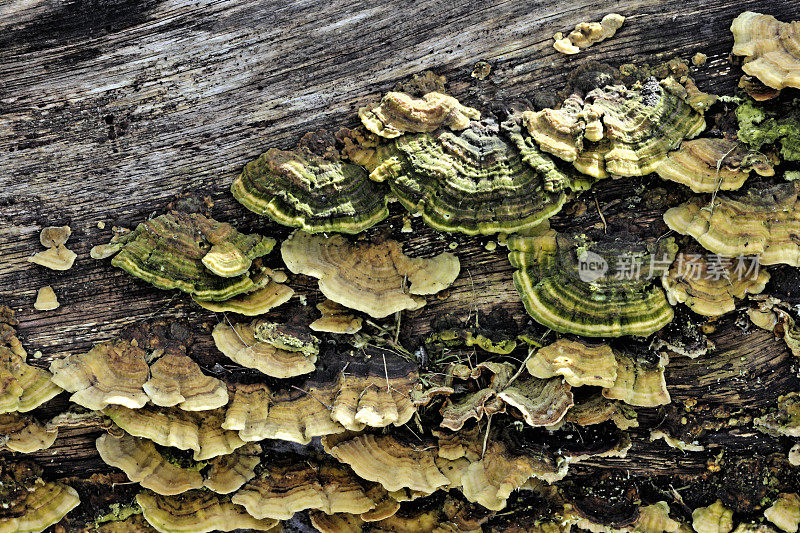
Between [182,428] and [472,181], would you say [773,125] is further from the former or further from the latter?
[182,428]

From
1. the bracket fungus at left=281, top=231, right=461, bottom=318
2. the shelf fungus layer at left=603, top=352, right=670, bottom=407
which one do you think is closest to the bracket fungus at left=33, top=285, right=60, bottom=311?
the bracket fungus at left=281, top=231, right=461, bottom=318

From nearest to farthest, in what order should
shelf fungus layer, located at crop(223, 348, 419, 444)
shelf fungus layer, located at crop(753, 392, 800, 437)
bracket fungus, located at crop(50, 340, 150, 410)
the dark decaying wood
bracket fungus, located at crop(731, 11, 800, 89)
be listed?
1. bracket fungus, located at crop(731, 11, 800, 89)
2. bracket fungus, located at crop(50, 340, 150, 410)
3. shelf fungus layer, located at crop(223, 348, 419, 444)
4. the dark decaying wood
5. shelf fungus layer, located at crop(753, 392, 800, 437)

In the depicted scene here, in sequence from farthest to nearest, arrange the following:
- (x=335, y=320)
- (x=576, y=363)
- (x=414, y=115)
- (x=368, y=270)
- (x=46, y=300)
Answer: (x=46, y=300) → (x=335, y=320) → (x=368, y=270) → (x=576, y=363) → (x=414, y=115)

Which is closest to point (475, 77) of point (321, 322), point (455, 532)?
point (321, 322)

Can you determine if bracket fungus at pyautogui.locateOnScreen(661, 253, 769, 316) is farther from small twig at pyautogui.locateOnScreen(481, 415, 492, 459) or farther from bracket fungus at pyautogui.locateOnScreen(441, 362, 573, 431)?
small twig at pyautogui.locateOnScreen(481, 415, 492, 459)

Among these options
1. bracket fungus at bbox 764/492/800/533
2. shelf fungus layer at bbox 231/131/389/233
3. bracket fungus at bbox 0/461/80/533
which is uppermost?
shelf fungus layer at bbox 231/131/389/233

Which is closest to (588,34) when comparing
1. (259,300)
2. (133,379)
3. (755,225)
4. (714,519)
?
(755,225)

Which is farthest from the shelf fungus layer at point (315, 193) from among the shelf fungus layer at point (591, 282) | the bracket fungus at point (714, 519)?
the bracket fungus at point (714, 519)
